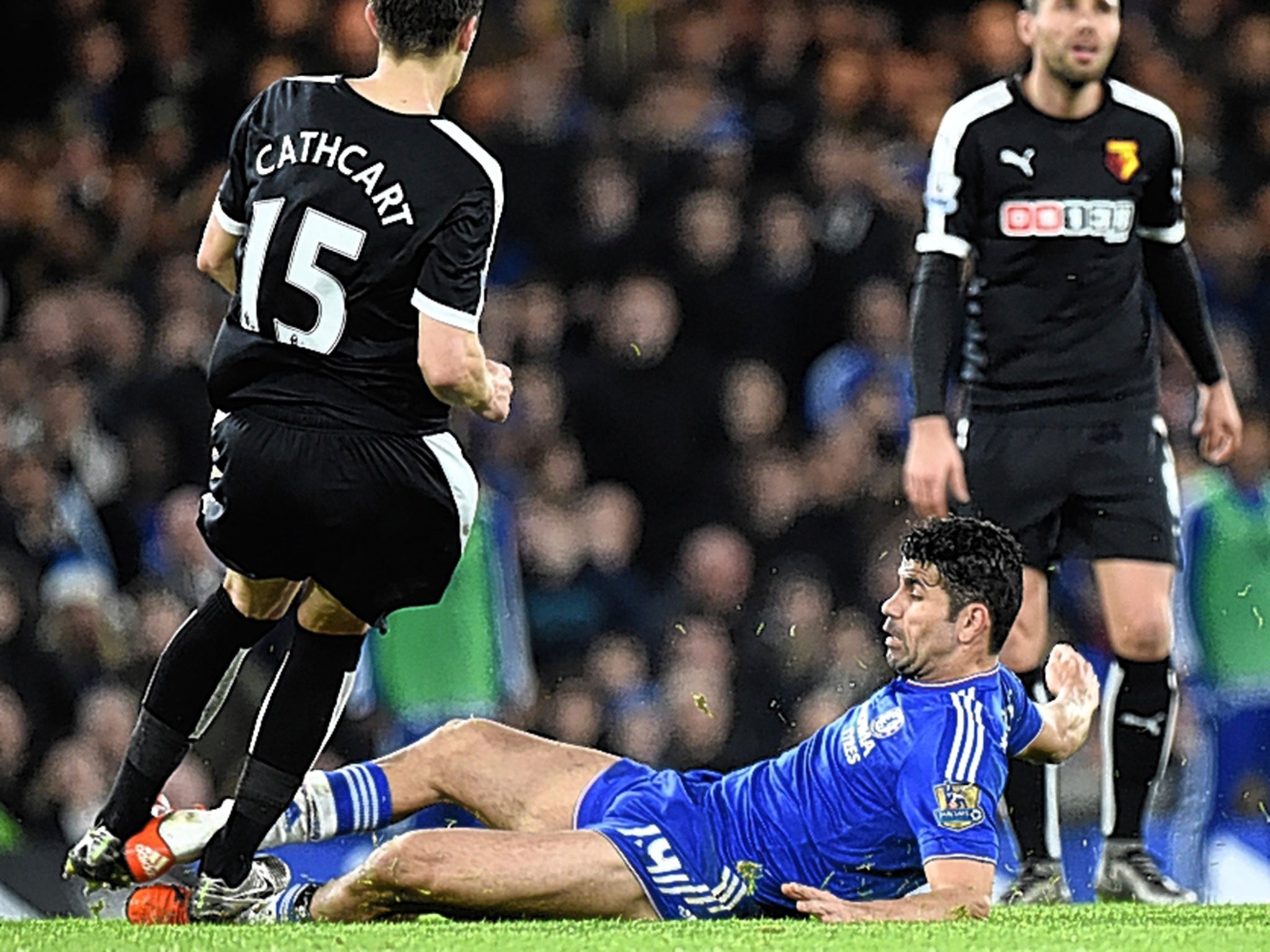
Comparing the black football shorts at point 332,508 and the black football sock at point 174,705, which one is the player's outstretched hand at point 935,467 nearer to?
the black football shorts at point 332,508

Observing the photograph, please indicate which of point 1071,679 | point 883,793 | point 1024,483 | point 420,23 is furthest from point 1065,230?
point 420,23

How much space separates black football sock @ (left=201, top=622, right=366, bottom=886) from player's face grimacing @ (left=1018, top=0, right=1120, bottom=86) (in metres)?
2.36

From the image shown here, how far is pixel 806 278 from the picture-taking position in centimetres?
501

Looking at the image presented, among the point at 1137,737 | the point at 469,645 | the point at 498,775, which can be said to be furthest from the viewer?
the point at 469,645

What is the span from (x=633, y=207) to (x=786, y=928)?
244 cm

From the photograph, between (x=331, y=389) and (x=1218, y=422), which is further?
(x=1218, y=422)

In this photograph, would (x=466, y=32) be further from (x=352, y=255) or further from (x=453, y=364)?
(x=453, y=364)

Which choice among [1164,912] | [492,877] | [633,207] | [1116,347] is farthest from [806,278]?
[492,877]

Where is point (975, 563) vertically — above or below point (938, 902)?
above

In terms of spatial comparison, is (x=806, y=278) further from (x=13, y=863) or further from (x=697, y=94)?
(x=13, y=863)

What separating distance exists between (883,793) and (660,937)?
65 centimetres

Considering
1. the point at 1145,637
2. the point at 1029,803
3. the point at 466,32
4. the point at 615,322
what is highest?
the point at 466,32

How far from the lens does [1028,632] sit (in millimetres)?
4512

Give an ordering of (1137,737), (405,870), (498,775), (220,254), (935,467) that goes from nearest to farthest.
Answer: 1. (405,870)
2. (220,254)
3. (498,775)
4. (1137,737)
5. (935,467)
